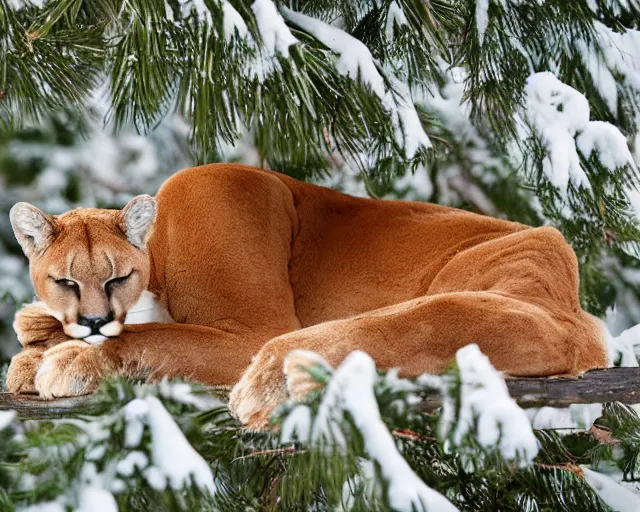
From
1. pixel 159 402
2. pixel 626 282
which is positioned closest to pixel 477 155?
pixel 626 282

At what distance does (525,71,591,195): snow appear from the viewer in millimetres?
2482

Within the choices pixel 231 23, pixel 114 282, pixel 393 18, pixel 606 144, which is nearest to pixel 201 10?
pixel 231 23

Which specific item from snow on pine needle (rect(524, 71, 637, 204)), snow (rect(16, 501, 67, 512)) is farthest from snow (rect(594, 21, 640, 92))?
snow (rect(16, 501, 67, 512))

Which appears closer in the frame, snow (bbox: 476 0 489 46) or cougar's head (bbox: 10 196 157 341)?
cougar's head (bbox: 10 196 157 341)

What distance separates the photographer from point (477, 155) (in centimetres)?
368

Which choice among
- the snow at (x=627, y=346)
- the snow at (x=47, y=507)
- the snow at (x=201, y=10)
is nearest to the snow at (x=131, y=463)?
the snow at (x=47, y=507)

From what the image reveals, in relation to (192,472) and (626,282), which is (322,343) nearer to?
(192,472)

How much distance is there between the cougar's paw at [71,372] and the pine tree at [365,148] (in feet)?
1.14

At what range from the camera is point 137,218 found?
2.35 metres

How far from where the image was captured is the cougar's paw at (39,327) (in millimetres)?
2340

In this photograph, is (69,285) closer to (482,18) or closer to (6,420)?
(6,420)

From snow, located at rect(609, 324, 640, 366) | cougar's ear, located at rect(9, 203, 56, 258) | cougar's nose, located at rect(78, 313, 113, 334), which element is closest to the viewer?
cougar's nose, located at rect(78, 313, 113, 334)

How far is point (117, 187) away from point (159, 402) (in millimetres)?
2652

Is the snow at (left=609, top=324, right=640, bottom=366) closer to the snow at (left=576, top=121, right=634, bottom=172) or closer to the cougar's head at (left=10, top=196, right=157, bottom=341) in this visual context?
the snow at (left=576, top=121, right=634, bottom=172)
